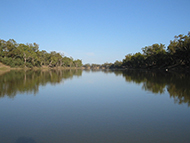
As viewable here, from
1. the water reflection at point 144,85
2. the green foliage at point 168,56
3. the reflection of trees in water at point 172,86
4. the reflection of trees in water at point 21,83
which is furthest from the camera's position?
the green foliage at point 168,56

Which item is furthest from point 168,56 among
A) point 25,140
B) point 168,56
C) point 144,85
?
point 25,140

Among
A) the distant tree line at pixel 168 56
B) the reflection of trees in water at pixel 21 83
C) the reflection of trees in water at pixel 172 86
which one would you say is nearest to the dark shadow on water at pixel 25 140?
the reflection of trees in water at pixel 21 83

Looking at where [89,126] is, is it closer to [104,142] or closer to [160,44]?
[104,142]

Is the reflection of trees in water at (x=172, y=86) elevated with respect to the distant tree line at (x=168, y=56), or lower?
lower

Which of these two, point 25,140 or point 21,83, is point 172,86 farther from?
point 21,83

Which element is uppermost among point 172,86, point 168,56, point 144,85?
point 168,56

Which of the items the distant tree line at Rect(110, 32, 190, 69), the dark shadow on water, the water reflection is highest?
the distant tree line at Rect(110, 32, 190, 69)

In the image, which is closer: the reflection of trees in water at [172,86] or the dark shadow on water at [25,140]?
the dark shadow on water at [25,140]

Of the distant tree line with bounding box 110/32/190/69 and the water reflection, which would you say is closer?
the water reflection

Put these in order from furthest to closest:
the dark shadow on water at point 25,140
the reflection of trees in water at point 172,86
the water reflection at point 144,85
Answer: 1. the water reflection at point 144,85
2. the reflection of trees in water at point 172,86
3. the dark shadow on water at point 25,140

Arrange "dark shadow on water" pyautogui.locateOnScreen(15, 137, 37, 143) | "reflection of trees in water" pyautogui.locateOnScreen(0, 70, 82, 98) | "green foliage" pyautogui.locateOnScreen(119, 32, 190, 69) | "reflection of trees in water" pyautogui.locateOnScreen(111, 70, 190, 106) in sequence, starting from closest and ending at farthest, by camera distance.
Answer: "dark shadow on water" pyautogui.locateOnScreen(15, 137, 37, 143) < "reflection of trees in water" pyautogui.locateOnScreen(111, 70, 190, 106) < "reflection of trees in water" pyautogui.locateOnScreen(0, 70, 82, 98) < "green foliage" pyautogui.locateOnScreen(119, 32, 190, 69)

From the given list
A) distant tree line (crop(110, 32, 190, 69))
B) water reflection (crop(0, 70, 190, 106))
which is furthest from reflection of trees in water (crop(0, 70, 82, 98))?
distant tree line (crop(110, 32, 190, 69))

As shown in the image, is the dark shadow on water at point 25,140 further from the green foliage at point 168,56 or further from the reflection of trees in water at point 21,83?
the green foliage at point 168,56

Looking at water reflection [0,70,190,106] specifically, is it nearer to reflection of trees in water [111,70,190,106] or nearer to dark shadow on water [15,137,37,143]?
reflection of trees in water [111,70,190,106]
